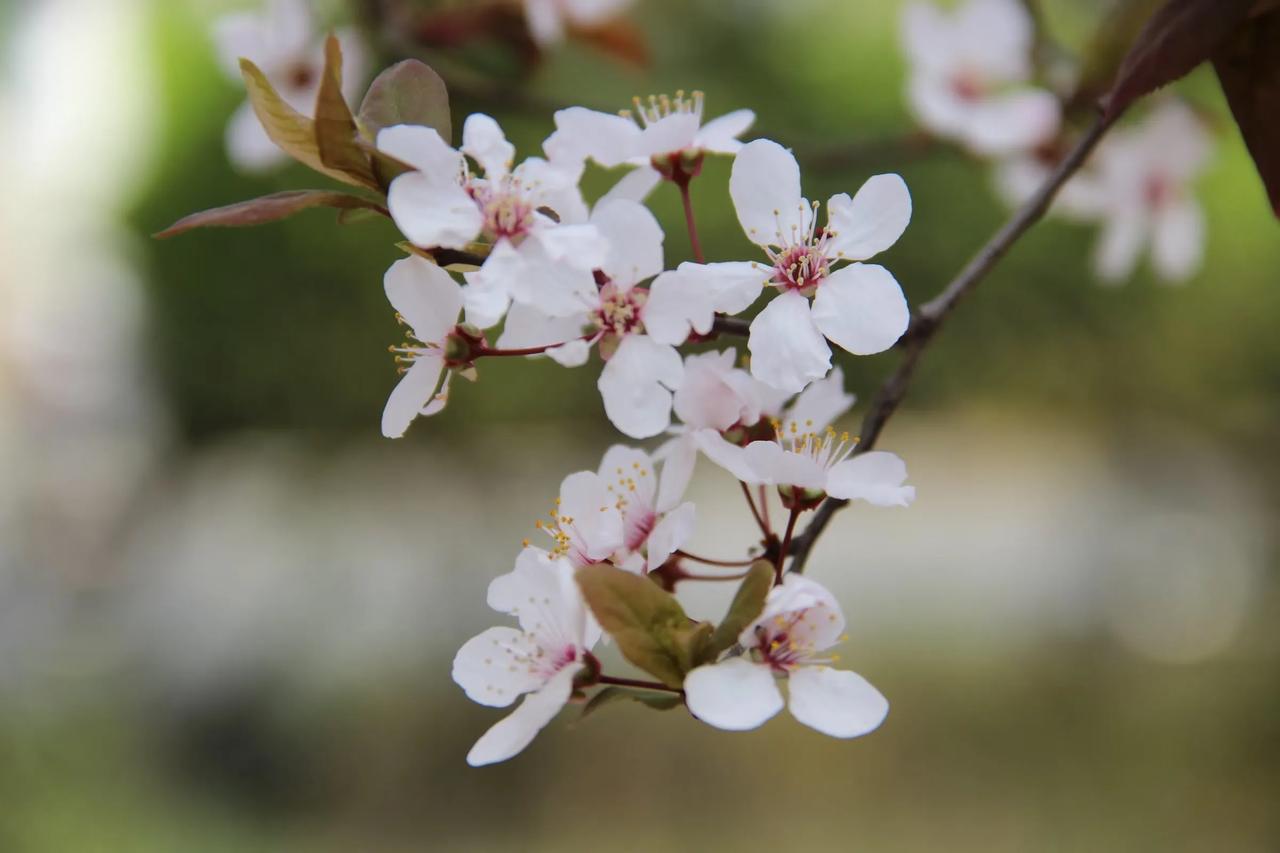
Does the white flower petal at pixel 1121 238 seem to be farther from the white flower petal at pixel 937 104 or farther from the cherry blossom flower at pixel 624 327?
the cherry blossom flower at pixel 624 327

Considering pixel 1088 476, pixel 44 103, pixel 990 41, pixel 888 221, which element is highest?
pixel 1088 476

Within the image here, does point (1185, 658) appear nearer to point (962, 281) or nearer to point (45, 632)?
point (45, 632)

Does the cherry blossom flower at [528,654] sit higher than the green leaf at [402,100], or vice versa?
the green leaf at [402,100]

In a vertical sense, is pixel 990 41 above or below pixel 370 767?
above

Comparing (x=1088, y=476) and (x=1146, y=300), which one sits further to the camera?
Result: (x=1088, y=476)

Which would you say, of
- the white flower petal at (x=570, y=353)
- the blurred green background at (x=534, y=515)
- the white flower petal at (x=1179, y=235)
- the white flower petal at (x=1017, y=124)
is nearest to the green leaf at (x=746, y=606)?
the white flower petal at (x=570, y=353)

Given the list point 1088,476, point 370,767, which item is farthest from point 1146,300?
point 370,767

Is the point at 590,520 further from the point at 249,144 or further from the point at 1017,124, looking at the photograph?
the point at 249,144
